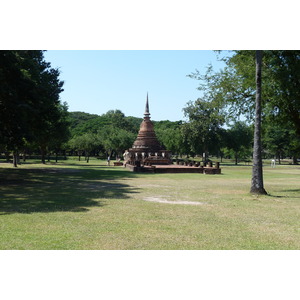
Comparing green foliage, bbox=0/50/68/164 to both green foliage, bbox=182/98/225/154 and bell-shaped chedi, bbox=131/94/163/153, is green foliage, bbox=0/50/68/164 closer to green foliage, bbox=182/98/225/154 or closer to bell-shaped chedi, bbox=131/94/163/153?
bell-shaped chedi, bbox=131/94/163/153

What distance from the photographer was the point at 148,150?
45.6m

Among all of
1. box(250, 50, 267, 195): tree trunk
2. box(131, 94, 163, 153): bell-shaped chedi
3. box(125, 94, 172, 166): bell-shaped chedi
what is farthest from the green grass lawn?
box(131, 94, 163, 153): bell-shaped chedi

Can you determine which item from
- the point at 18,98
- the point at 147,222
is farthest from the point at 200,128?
the point at 147,222

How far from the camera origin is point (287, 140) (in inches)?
2400

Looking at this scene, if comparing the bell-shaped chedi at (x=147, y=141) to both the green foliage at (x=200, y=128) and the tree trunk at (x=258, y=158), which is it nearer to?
the green foliage at (x=200, y=128)

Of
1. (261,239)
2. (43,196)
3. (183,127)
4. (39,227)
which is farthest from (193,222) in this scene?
(183,127)

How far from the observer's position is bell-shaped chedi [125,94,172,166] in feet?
142

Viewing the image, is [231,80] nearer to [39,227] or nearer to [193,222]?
[193,222]

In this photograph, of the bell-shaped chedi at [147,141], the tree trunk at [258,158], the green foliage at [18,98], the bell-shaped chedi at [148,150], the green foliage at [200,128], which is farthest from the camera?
the green foliage at [200,128]

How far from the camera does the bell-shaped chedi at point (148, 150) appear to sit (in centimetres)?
4317

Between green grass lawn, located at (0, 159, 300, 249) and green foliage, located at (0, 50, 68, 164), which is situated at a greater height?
green foliage, located at (0, 50, 68, 164)

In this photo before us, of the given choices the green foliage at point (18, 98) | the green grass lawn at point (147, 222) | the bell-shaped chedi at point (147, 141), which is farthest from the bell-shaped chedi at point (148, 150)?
the green grass lawn at point (147, 222)

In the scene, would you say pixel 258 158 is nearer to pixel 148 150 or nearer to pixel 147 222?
pixel 147 222

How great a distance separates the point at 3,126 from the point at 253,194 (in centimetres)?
1457
